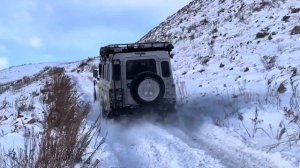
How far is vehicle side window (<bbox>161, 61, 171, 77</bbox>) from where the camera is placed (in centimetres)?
1496

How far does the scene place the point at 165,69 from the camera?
1500cm

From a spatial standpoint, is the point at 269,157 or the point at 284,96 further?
the point at 284,96

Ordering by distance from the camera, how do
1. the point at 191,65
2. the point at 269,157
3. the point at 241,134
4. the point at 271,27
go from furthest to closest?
the point at 191,65, the point at 271,27, the point at 241,134, the point at 269,157

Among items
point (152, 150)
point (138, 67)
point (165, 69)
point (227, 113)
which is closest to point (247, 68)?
point (165, 69)

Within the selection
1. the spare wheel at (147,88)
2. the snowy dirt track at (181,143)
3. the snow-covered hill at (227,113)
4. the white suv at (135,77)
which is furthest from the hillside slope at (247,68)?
the spare wheel at (147,88)

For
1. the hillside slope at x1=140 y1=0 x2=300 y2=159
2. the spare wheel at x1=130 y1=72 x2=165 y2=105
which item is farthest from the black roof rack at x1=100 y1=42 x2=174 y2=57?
the hillside slope at x1=140 y1=0 x2=300 y2=159

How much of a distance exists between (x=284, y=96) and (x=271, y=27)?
11.0m

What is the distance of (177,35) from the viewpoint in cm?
3862

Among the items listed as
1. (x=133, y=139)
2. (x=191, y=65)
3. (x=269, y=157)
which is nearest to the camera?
(x=269, y=157)

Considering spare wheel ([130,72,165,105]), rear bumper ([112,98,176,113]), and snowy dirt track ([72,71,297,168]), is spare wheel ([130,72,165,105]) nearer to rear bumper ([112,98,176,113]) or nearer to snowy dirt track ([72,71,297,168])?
rear bumper ([112,98,176,113])

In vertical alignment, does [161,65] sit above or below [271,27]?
below

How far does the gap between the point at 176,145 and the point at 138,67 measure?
187 inches

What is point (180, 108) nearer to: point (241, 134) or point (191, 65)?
point (241, 134)

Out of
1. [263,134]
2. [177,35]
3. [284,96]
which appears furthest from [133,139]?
[177,35]
